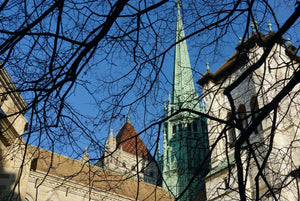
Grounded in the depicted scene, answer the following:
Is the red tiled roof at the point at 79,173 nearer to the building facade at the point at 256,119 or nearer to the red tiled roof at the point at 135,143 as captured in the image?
the red tiled roof at the point at 135,143

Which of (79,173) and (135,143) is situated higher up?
(79,173)

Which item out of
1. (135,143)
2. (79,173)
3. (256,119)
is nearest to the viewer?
(256,119)

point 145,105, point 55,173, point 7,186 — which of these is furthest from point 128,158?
point 145,105

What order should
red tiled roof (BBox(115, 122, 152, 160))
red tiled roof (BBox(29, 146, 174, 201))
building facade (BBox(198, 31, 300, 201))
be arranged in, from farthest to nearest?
1. red tiled roof (BBox(29, 146, 174, 201))
2. red tiled roof (BBox(115, 122, 152, 160))
3. building facade (BBox(198, 31, 300, 201))

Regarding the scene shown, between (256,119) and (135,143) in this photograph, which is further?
(135,143)

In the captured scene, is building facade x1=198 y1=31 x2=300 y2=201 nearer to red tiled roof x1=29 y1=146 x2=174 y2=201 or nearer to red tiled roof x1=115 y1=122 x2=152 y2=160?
red tiled roof x1=115 y1=122 x2=152 y2=160

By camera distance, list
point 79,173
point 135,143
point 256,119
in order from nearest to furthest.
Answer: point 256,119
point 135,143
point 79,173

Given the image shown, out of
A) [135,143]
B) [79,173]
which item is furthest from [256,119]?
[79,173]

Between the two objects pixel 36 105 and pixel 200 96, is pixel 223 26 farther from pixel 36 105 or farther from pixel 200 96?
pixel 36 105

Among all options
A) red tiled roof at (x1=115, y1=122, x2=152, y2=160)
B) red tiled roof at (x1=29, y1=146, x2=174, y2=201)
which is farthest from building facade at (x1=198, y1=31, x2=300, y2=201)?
red tiled roof at (x1=29, y1=146, x2=174, y2=201)

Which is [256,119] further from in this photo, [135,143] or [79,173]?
[79,173]

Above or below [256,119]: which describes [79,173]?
above

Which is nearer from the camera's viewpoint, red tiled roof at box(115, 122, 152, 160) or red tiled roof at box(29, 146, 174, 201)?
red tiled roof at box(115, 122, 152, 160)

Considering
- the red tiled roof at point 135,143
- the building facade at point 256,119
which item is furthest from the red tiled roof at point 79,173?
the building facade at point 256,119
